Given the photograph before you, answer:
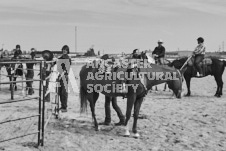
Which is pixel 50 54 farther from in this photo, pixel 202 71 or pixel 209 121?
pixel 202 71

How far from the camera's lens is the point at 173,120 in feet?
23.2

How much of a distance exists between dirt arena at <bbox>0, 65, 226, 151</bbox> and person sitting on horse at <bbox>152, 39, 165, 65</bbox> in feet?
14.3

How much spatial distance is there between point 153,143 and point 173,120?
1995 millimetres

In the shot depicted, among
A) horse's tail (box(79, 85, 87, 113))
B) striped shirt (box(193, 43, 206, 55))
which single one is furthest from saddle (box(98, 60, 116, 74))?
striped shirt (box(193, 43, 206, 55))

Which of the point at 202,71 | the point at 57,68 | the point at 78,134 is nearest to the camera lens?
the point at 78,134

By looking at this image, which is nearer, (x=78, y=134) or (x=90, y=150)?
(x=90, y=150)

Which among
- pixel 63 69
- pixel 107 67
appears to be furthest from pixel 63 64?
pixel 107 67

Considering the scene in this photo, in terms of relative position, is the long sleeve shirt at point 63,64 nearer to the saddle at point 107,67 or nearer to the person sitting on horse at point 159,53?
the saddle at point 107,67

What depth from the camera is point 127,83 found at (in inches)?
226

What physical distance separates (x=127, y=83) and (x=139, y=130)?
1.17m

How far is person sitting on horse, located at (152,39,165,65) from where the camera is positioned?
12859 millimetres

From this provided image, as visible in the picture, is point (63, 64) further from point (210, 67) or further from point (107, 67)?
point (210, 67)

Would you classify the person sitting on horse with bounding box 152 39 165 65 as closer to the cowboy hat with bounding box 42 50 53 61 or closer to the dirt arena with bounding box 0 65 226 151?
the dirt arena with bounding box 0 65 226 151

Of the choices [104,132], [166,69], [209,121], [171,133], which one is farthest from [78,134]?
[209,121]
